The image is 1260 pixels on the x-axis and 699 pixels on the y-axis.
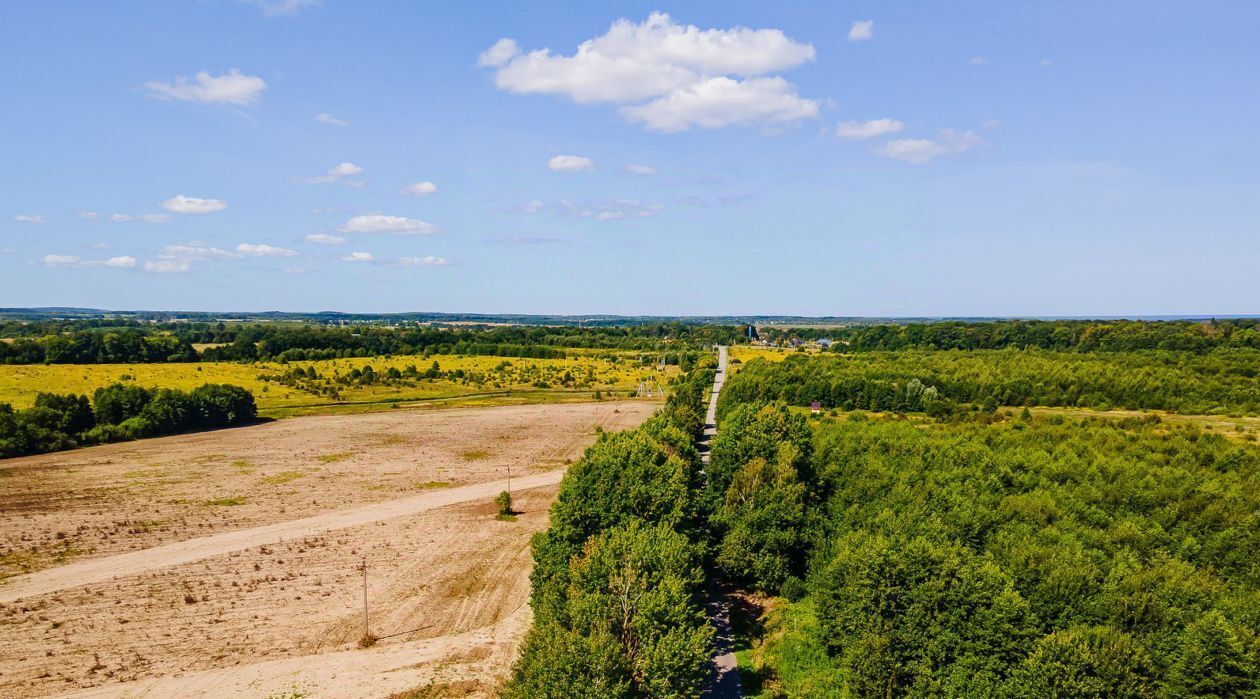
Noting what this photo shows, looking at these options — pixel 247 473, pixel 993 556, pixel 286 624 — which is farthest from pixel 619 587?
pixel 247 473

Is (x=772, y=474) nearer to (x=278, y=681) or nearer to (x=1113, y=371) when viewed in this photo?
(x=278, y=681)

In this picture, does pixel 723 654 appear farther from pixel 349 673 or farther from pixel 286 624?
pixel 286 624

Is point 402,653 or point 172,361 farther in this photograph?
point 172,361

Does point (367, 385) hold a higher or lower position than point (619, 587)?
lower

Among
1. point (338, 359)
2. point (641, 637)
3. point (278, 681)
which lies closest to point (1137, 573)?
point (641, 637)

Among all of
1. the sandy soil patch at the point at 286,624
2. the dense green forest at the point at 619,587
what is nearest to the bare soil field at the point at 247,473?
the sandy soil patch at the point at 286,624

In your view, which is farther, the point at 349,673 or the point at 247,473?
the point at 247,473

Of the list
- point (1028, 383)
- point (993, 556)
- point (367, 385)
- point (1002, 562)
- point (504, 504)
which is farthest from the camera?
point (367, 385)
